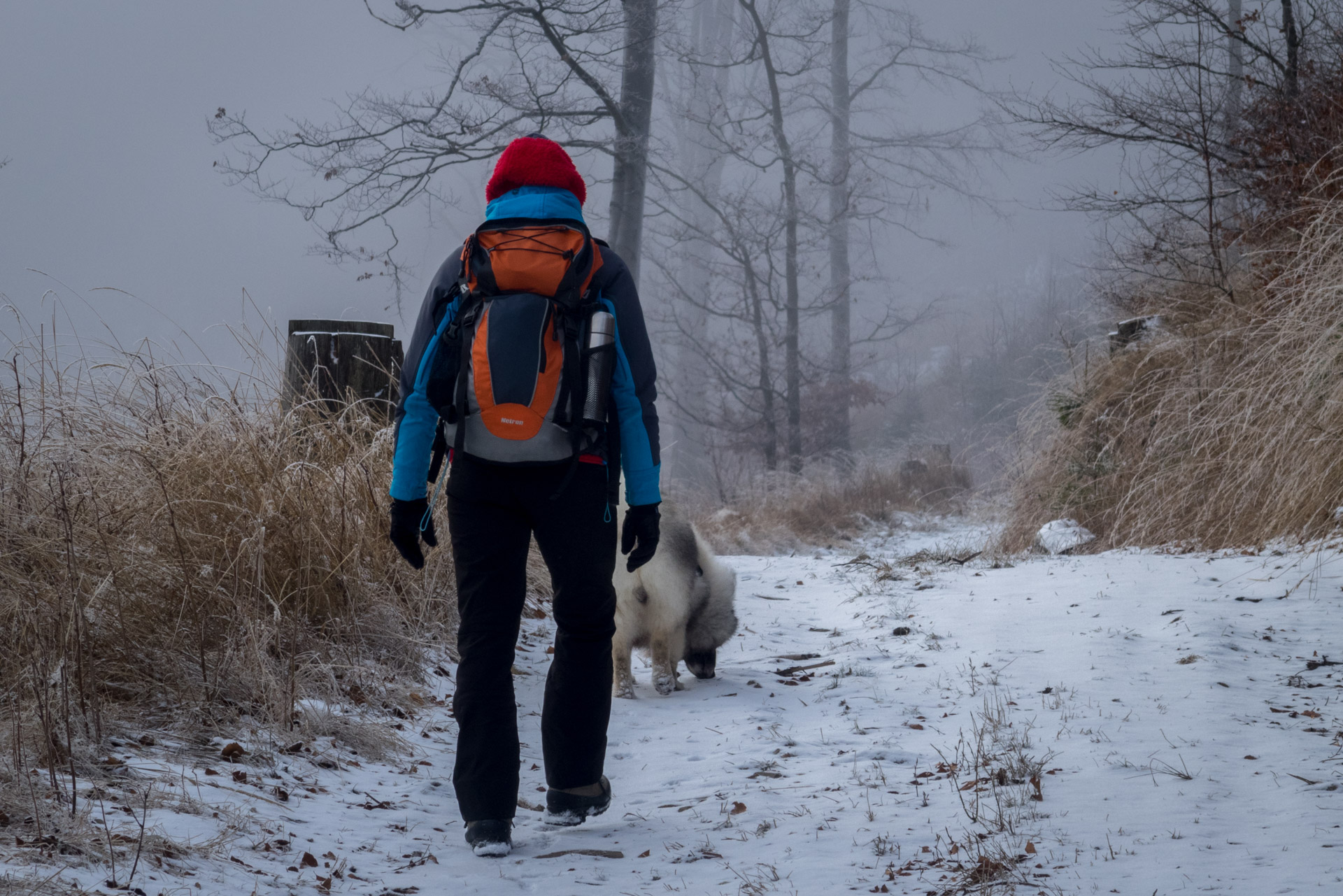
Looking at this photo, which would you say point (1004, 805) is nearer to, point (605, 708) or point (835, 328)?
point (605, 708)

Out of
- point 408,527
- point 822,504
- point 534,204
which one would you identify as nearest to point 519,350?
point 534,204

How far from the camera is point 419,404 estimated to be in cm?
253

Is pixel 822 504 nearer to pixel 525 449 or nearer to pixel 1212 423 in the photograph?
pixel 1212 423

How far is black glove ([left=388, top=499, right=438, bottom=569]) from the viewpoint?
253cm

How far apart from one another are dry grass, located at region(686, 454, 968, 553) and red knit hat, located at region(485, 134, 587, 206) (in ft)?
25.5

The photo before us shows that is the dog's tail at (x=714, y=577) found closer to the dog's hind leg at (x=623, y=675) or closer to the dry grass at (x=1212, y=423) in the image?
the dog's hind leg at (x=623, y=675)

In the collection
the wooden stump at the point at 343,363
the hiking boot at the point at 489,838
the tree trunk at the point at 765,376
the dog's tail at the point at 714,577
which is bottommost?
the hiking boot at the point at 489,838

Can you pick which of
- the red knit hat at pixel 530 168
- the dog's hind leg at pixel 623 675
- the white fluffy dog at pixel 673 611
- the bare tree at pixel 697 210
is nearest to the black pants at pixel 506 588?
the red knit hat at pixel 530 168

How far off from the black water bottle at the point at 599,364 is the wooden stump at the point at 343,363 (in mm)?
2716

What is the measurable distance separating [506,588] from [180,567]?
154cm

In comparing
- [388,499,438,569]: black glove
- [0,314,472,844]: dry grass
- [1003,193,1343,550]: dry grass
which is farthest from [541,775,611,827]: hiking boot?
[1003,193,1343,550]: dry grass

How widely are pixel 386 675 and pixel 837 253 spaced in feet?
A: 61.7

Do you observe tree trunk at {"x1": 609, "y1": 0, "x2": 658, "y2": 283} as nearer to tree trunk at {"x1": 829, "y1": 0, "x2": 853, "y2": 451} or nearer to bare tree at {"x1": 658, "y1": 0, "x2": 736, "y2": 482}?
bare tree at {"x1": 658, "y1": 0, "x2": 736, "y2": 482}

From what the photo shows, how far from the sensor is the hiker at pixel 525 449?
2430 millimetres
